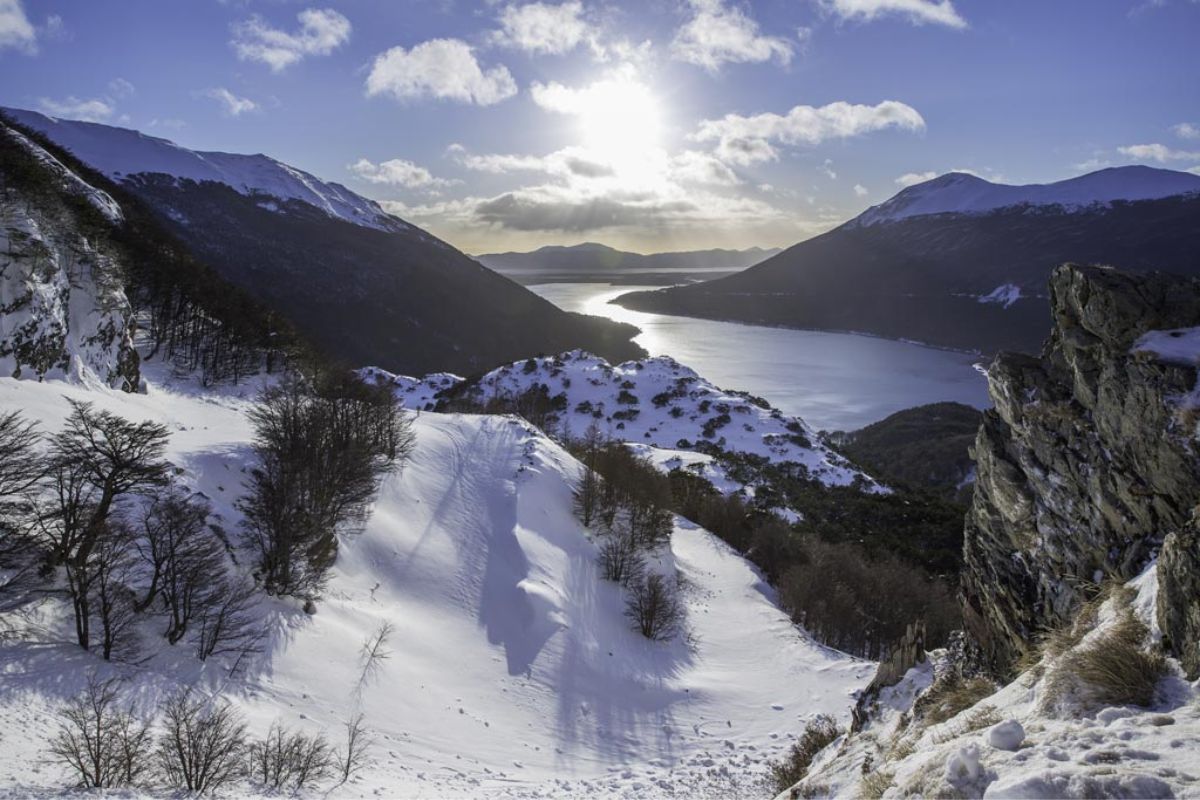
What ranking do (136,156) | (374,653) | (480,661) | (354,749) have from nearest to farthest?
(354,749)
(374,653)
(480,661)
(136,156)

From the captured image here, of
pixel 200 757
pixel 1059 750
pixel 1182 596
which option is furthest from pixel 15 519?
pixel 1182 596

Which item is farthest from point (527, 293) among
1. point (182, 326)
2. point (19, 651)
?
point (19, 651)

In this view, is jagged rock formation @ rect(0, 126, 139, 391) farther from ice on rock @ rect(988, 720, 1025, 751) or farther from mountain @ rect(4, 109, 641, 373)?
mountain @ rect(4, 109, 641, 373)

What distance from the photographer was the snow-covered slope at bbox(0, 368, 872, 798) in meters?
13.8

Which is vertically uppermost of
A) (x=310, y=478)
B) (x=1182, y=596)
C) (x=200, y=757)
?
(x=1182, y=596)

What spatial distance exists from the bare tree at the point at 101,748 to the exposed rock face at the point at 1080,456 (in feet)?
48.8

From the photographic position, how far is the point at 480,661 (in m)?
20.7

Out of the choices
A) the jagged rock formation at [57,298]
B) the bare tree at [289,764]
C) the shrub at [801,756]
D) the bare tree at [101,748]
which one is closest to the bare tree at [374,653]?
the bare tree at [289,764]

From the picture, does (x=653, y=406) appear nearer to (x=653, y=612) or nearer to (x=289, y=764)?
(x=653, y=612)

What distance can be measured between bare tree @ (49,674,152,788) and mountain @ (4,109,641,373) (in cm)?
11768

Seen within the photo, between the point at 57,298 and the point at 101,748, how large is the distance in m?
24.3

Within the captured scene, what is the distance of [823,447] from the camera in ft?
236

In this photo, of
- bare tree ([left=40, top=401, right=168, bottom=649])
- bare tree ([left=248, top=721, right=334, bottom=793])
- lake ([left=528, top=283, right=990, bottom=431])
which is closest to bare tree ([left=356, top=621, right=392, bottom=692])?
bare tree ([left=248, top=721, right=334, bottom=793])

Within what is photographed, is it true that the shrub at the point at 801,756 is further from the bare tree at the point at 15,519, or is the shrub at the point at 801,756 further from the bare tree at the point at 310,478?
the bare tree at the point at 15,519
